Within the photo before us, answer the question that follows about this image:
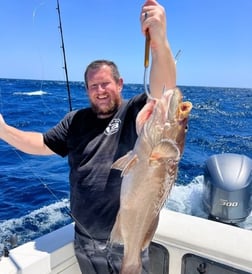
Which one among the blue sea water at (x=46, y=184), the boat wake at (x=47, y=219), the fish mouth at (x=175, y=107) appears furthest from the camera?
the blue sea water at (x=46, y=184)

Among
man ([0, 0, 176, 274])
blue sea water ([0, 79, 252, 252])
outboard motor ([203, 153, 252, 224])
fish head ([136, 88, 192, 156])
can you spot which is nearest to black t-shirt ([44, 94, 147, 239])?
man ([0, 0, 176, 274])

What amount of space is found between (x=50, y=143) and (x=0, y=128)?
43 centimetres

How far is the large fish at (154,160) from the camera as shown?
1658 millimetres

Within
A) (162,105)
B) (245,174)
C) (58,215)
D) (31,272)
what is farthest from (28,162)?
(162,105)

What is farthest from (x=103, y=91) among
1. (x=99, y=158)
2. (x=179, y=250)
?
(x=179, y=250)

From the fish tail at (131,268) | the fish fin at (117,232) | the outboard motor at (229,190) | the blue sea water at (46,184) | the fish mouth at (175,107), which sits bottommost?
the blue sea water at (46,184)

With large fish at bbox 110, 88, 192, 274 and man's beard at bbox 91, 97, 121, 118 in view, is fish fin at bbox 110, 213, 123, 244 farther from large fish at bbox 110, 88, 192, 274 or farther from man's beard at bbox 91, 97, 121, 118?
man's beard at bbox 91, 97, 121, 118

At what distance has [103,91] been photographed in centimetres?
231

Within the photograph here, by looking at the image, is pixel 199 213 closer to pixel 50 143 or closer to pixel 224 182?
pixel 224 182

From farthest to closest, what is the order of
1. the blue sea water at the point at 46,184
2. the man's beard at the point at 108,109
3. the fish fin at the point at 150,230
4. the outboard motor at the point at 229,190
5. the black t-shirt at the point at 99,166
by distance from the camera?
1. the blue sea water at the point at 46,184
2. the outboard motor at the point at 229,190
3. the man's beard at the point at 108,109
4. the black t-shirt at the point at 99,166
5. the fish fin at the point at 150,230

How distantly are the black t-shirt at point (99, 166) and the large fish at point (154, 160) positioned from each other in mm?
493

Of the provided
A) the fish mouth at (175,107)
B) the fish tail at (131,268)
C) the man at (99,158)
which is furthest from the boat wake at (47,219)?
the fish mouth at (175,107)

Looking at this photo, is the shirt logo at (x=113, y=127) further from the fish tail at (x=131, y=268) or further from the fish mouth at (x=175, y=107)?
the fish tail at (x=131, y=268)

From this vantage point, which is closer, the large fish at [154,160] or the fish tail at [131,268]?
the large fish at [154,160]
